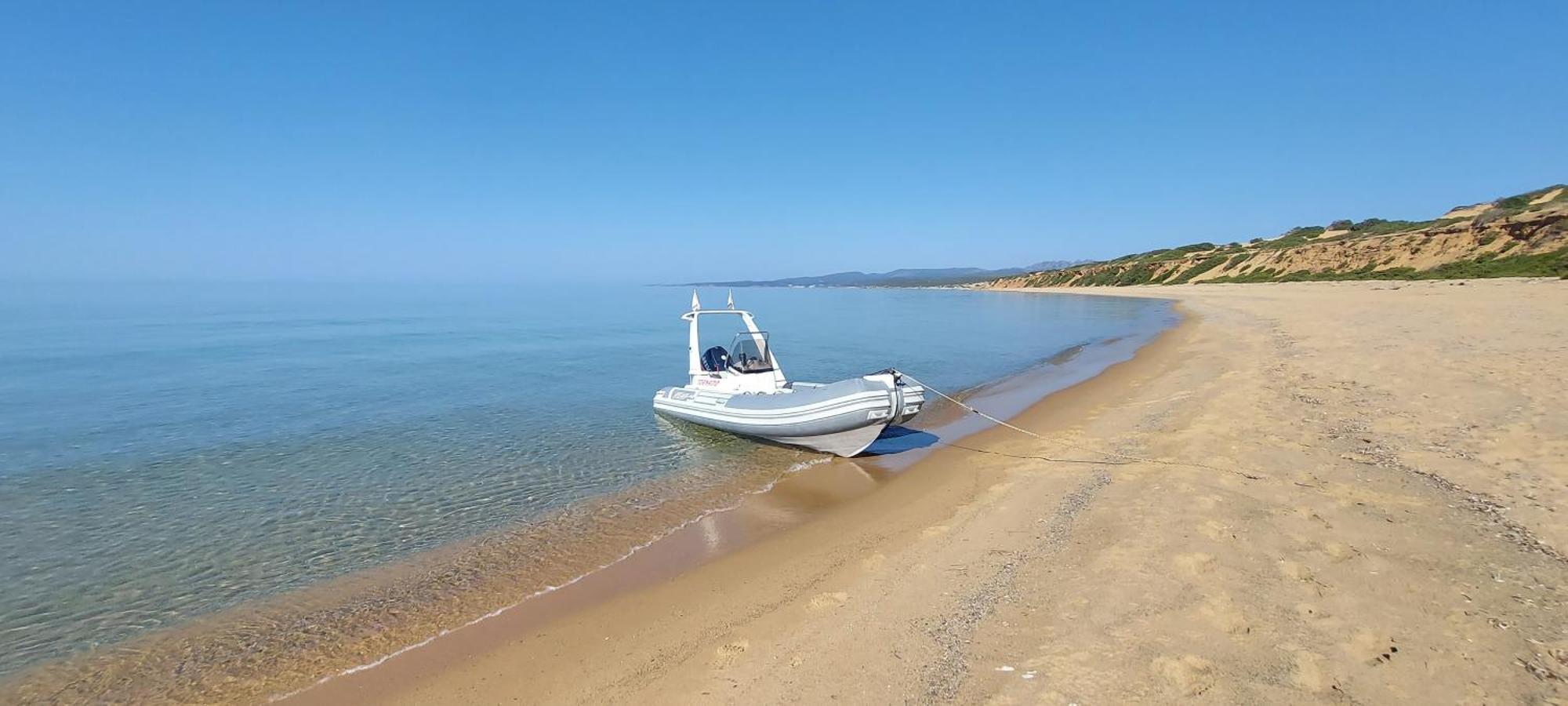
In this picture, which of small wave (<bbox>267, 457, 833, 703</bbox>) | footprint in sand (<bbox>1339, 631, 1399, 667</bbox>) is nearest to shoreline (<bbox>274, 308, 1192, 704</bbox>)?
small wave (<bbox>267, 457, 833, 703</bbox>)

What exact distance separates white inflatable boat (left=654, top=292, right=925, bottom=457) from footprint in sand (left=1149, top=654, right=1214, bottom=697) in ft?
21.8

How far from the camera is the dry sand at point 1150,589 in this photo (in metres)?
4.04

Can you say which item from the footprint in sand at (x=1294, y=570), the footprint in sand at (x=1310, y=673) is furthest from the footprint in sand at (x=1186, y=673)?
the footprint in sand at (x=1294, y=570)

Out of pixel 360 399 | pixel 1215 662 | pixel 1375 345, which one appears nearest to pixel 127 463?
pixel 360 399

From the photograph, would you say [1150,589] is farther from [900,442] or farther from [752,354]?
[752,354]

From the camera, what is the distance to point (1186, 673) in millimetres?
4020

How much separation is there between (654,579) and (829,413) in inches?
189

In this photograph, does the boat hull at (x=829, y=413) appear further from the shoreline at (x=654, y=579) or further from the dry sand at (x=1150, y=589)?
the dry sand at (x=1150, y=589)

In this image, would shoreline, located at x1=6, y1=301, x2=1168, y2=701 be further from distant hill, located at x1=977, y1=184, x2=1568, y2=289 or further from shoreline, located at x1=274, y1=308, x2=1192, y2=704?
distant hill, located at x1=977, y1=184, x2=1568, y2=289

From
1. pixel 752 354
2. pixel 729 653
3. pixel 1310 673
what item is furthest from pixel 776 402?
pixel 1310 673

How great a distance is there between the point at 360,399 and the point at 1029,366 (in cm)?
2088

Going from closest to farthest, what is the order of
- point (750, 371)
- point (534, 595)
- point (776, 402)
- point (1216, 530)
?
point (1216, 530) → point (534, 595) → point (776, 402) → point (750, 371)

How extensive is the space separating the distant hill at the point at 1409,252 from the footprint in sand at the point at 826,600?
36.2 meters

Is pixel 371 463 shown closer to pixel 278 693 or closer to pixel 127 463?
pixel 127 463
